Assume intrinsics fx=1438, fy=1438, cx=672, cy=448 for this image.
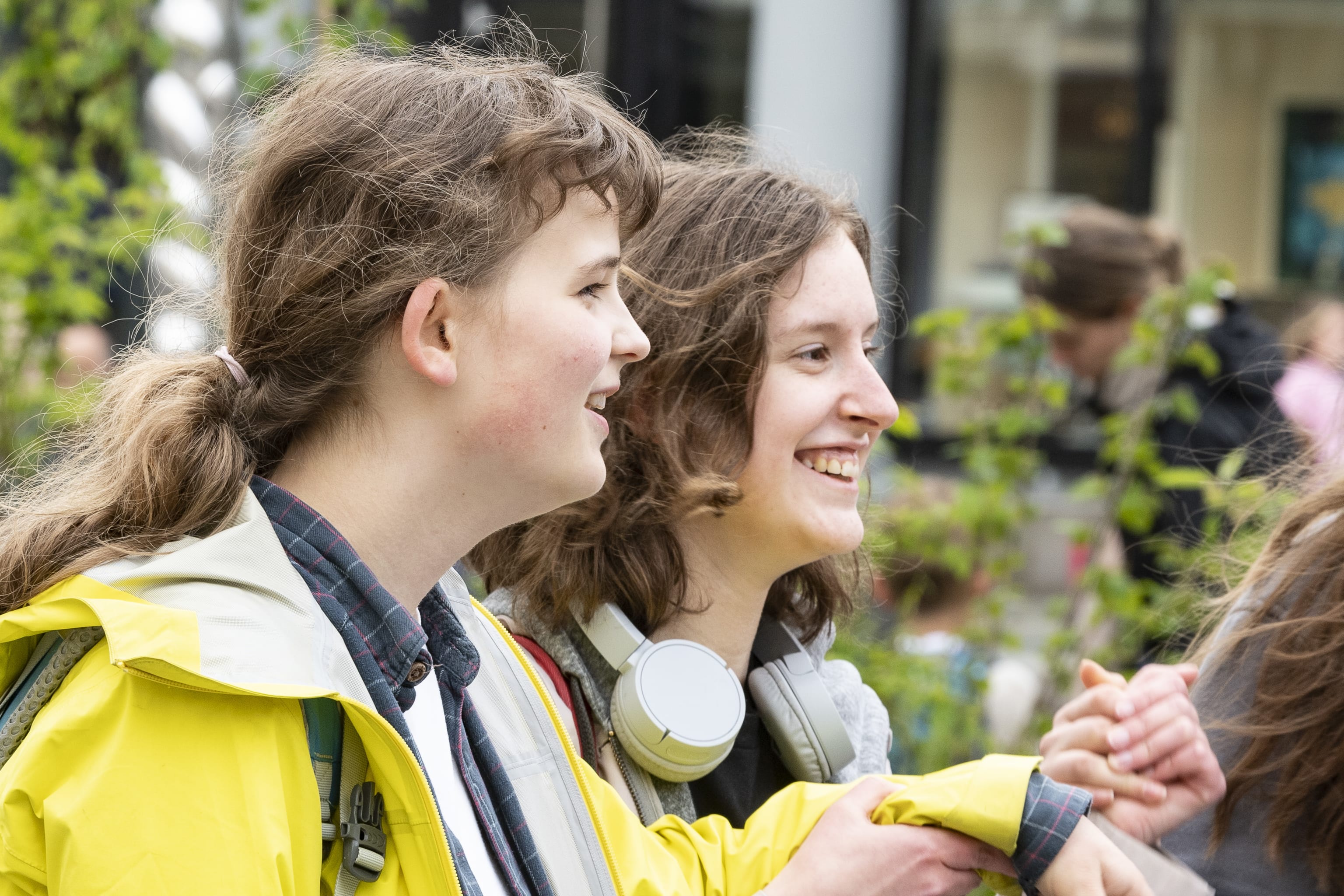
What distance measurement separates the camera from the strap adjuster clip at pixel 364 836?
131cm

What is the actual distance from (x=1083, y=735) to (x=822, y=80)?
5.33m

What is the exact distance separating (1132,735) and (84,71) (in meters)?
4.34

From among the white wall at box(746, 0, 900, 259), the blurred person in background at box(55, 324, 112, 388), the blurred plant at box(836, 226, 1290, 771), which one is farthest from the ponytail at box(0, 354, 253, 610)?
the white wall at box(746, 0, 900, 259)

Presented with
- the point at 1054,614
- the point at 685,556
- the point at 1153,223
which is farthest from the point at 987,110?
the point at 685,556

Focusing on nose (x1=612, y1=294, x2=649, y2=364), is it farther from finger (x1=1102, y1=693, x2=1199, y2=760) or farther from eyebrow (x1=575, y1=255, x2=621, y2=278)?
finger (x1=1102, y1=693, x2=1199, y2=760)

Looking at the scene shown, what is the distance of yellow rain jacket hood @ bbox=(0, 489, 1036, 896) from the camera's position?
1188 millimetres

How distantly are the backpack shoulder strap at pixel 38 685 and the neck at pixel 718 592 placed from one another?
0.93 meters

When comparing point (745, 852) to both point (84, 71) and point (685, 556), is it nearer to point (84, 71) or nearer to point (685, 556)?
point (685, 556)

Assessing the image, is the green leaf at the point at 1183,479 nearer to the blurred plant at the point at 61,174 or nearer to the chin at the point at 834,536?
the chin at the point at 834,536

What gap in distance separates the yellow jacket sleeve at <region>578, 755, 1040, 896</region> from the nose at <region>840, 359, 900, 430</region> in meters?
0.50

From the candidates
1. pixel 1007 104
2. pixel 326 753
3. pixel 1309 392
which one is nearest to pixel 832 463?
pixel 326 753

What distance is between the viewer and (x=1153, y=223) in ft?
15.6

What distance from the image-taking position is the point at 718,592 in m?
2.10

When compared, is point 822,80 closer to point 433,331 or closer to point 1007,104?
point 1007,104
